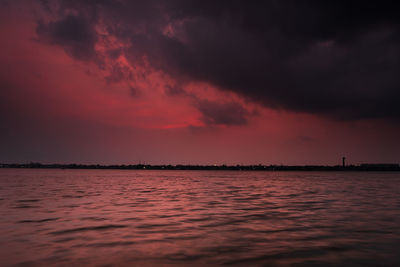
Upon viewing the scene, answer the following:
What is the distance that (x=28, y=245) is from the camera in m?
12.9

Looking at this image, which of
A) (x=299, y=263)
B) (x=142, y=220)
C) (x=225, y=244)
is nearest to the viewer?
(x=299, y=263)

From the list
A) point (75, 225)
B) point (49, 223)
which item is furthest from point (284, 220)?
point (49, 223)

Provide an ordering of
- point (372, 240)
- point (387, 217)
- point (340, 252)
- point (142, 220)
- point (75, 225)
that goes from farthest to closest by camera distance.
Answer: point (387, 217) < point (142, 220) < point (75, 225) < point (372, 240) < point (340, 252)

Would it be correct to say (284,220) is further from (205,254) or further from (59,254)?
(59,254)

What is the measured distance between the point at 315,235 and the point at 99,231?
1084 centimetres

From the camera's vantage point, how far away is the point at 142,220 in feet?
64.5

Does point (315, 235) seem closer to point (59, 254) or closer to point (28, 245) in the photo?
point (59, 254)

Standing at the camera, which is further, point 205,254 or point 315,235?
point 315,235

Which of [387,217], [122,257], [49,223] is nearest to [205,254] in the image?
[122,257]

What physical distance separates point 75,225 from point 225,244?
932 cm

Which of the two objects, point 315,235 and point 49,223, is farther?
point 49,223

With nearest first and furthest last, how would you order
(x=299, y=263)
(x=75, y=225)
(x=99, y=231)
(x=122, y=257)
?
(x=299, y=263) → (x=122, y=257) → (x=99, y=231) → (x=75, y=225)

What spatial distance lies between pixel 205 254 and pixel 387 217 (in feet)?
54.7

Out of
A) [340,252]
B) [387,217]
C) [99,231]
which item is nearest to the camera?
[340,252]
